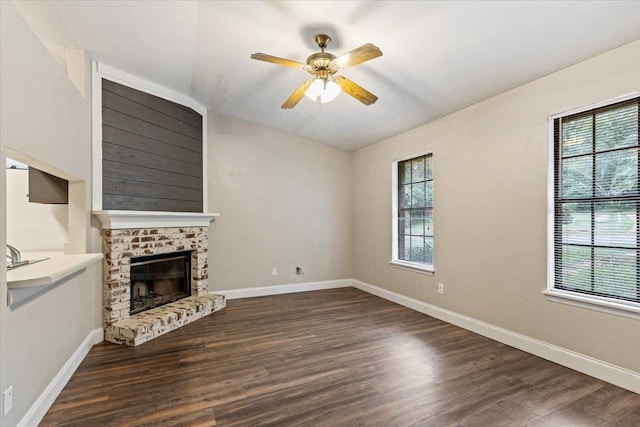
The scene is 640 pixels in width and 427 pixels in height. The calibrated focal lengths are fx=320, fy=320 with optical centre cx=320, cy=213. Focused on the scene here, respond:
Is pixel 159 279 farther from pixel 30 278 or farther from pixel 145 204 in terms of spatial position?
pixel 30 278

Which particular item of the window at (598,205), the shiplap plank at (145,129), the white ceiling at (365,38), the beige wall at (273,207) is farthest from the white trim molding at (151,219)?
the window at (598,205)

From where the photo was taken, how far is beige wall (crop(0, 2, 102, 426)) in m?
1.68

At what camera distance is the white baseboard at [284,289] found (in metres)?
5.02

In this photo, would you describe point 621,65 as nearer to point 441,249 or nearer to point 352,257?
point 441,249

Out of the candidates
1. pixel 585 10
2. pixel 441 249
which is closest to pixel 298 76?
pixel 585 10

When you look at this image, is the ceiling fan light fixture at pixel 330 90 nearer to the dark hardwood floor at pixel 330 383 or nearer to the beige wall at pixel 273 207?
the dark hardwood floor at pixel 330 383

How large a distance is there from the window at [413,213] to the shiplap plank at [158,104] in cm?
303

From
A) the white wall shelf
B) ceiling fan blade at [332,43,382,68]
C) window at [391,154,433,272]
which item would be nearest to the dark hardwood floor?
the white wall shelf

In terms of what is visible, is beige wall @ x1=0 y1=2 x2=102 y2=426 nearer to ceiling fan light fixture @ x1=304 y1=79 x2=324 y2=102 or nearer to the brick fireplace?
the brick fireplace

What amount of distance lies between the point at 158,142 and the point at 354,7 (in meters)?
2.86

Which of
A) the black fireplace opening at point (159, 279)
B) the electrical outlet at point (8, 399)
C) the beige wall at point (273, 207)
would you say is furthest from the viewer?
the beige wall at point (273, 207)

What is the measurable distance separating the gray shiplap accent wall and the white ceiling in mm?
359

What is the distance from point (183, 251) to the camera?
4410 mm

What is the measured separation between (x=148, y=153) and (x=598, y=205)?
15.0 ft
